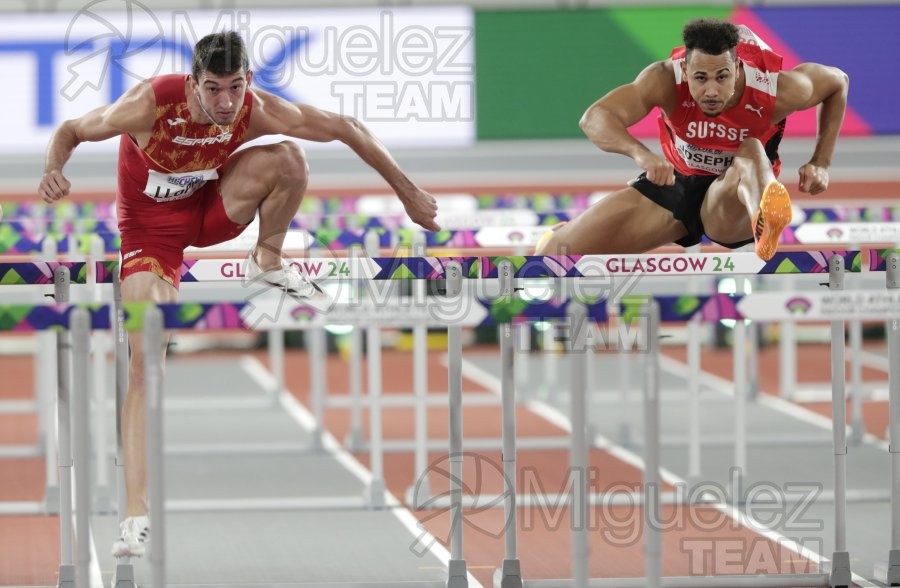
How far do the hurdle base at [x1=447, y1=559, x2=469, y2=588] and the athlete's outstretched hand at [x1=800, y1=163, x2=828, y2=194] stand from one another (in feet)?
6.04

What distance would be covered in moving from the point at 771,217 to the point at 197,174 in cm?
191

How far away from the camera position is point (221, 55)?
169 inches

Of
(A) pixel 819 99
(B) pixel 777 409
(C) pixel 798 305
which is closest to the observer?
(C) pixel 798 305

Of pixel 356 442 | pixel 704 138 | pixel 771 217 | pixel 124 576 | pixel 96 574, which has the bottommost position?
pixel 96 574

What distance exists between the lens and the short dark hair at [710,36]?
4.82 m

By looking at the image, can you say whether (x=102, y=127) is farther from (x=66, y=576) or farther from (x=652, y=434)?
(x=652, y=434)

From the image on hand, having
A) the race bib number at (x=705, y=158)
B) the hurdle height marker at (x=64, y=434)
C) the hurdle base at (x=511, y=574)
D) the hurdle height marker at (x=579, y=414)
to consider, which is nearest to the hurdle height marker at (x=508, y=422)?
the hurdle base at (x=511, y=574)

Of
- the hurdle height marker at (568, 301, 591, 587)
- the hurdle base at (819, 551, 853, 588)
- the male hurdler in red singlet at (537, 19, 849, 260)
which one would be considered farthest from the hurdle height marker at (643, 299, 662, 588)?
the hurdle base at (819, 551, 853, 588)

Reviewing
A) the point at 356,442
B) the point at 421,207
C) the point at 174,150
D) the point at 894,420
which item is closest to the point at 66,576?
the point at 174,150

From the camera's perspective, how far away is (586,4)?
1044cm

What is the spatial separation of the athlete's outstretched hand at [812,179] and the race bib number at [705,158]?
12.2 inches

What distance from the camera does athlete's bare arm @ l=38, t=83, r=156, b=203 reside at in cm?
443

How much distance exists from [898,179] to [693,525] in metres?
5.84

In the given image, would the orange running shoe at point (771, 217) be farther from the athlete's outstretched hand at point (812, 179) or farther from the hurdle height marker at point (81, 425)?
the hurdle height marker at point (81, 425)
